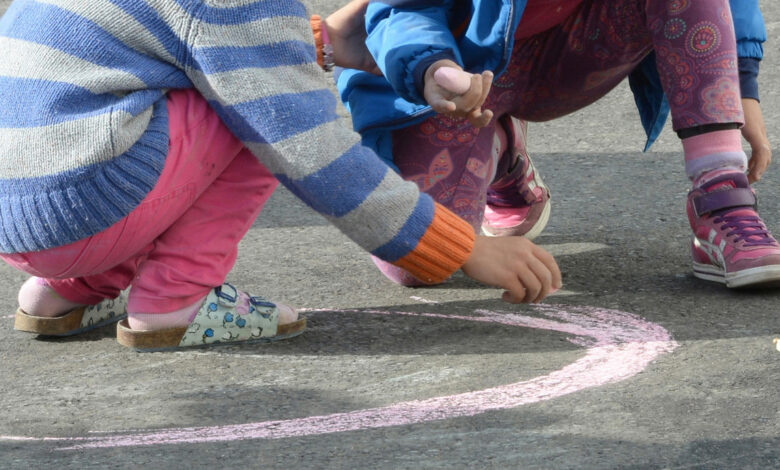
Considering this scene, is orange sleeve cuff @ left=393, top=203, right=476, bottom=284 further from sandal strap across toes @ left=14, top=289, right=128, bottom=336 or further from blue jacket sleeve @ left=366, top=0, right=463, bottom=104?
sandal strap across toes @ left=14, top=289, right=128, bottom=336

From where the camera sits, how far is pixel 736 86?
230 cm

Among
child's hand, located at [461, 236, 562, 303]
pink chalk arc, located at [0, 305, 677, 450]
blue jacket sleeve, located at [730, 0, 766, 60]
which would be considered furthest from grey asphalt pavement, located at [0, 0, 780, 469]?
blue jacket sleeve, located at [730, 0, 766, 60]

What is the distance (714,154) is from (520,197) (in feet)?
1.91

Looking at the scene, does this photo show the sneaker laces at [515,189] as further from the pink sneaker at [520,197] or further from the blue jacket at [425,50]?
the blue jacket at [425,50]

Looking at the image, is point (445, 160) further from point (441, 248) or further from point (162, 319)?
point (162, 319)

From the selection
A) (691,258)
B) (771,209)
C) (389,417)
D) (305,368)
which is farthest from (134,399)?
(771,209)

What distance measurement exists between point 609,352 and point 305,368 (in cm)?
52

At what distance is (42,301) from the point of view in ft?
6.96

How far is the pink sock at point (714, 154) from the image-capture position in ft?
7.55

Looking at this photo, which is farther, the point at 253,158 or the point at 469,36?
the point at 469,36

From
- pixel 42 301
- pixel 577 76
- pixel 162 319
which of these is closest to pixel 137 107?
pixel 162 319

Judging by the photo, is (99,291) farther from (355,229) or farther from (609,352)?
(609,352)

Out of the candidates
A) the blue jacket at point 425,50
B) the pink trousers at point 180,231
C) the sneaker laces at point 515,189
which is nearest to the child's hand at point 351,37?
the blue jacket at point 425,50

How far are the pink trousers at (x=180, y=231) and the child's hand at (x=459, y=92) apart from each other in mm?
336
